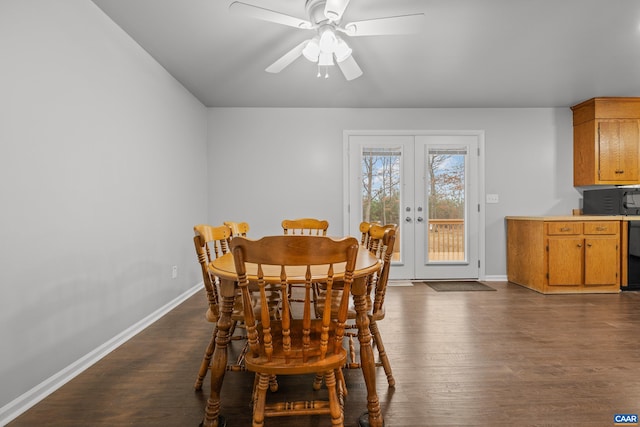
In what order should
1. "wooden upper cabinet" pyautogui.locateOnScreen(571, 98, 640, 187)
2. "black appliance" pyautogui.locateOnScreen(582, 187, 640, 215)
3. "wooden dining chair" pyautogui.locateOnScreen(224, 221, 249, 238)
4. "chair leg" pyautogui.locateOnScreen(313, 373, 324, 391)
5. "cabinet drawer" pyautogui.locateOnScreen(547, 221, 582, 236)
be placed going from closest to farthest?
1. "chair leg" pyautogui.locateOnScreen(313, 373, 324, 391)
2. "wooden dining chair" pyautogui.locateOnScreen(224, 221, 249, 238)
3. "cabinet drawer" pyautogui.locateOnScreen(547, 221, 582, 236)
4. "black appliance" pyautogui.locateOnScreen(582, 187, 640, 215)
5. "wooden upper cabinet" pyautogui.locateOnScreen(571, 98, 640, 187)

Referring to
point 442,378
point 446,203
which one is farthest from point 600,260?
point 442,378

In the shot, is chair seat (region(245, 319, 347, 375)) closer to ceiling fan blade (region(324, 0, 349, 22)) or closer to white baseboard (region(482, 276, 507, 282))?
ceiling fan blade (region(324, 0, 349, 22))

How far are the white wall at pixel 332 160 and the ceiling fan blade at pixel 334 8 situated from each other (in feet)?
7.58

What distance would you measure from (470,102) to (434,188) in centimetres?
117

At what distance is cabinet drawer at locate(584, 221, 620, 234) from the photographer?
355 centimetres

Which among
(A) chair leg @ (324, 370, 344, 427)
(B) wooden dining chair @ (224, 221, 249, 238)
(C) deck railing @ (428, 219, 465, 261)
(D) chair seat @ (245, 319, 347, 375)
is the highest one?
(B) wooden dining chair @ (224, 221, 249, 238)

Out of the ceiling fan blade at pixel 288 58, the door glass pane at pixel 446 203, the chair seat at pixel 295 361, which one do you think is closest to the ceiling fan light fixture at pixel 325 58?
the ceiling fan blade at pixel 288 58

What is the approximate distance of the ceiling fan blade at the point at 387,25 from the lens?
178cm

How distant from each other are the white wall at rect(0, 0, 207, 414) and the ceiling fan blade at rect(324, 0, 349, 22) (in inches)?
60.7

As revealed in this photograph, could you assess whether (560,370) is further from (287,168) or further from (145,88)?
Result: (145,88)

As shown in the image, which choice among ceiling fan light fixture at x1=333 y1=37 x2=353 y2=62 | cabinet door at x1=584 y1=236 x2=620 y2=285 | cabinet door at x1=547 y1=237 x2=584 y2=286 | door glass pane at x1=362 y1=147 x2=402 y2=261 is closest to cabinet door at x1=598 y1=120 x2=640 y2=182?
cabinet door at x1=584 y1=236 x2=620 y2=285

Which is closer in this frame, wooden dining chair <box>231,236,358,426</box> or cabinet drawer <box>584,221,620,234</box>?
wooden dining chair <box>231,236,358,426</box>

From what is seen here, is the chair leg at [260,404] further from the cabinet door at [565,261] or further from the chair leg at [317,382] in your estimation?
the cabinet door at [565,261]

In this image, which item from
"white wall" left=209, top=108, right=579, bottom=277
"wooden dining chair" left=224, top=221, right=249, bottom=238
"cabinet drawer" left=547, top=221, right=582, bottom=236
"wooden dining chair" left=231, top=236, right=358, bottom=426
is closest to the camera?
"wooden dining chair" left=231, top=236, right=358, bottom=426
